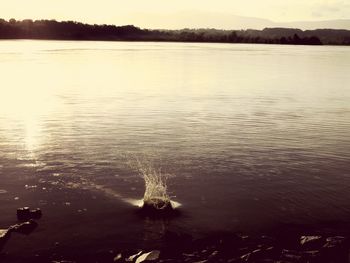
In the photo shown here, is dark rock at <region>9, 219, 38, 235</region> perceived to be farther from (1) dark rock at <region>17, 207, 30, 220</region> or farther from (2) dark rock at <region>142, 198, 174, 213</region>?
(2) dark rock at <region>142, 198, 174, 213</region>

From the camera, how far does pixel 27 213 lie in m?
21.6

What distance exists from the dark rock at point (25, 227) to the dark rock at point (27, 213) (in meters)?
0.83

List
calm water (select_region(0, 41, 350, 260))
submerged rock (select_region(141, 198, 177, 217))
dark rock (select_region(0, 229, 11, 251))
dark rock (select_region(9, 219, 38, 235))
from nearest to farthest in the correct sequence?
1. dark rock (select_region(0, 229, 11, 251))
2. dark rock (select_region(9, 219, 38, 235))
3. calm water (select_region(0, 41, 350, 260))
4. submerged rock (select_region(141, 198, 177, 217))

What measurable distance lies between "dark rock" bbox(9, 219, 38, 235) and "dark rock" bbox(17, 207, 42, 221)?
834 millimetres

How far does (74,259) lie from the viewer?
17.8 m

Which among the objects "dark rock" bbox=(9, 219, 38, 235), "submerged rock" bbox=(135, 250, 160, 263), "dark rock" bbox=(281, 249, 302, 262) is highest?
"submerged rock" bbox=(135, 250, 160, 263)

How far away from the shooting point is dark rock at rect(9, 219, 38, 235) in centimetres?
2005

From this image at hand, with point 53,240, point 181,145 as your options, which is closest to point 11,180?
point 53,240

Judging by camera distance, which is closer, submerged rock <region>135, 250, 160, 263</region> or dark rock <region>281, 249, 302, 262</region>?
submerged rock <region>135, 250, 160, 263</region>

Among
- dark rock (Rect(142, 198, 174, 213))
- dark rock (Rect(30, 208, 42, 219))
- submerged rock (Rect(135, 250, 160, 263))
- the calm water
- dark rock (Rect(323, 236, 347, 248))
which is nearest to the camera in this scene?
submerged rock (Rect(135, 250, 160, 263))

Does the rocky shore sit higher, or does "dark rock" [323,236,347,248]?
"dark rock" [323,236,347,248]

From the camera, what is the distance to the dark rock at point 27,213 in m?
21.4

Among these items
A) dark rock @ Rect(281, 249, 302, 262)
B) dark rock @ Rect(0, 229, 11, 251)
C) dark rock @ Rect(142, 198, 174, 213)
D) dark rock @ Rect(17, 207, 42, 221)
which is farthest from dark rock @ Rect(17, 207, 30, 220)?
dark rock @ Rect(281, 249, 302, 262)

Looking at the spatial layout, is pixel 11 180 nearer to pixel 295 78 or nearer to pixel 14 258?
pixel 14 258
